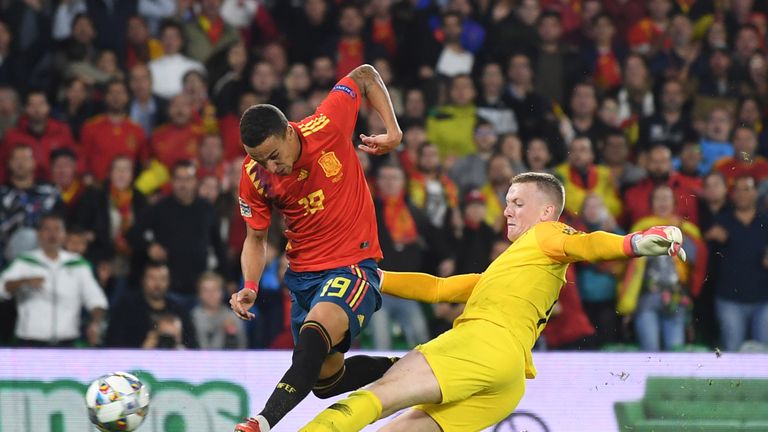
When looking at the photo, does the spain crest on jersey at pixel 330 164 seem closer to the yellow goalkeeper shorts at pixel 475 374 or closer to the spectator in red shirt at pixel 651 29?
the yellow goalkeeper shorts at pixel 475 374

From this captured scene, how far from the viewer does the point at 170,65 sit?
38.5 ft

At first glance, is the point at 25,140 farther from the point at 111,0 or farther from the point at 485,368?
the point at 485,368

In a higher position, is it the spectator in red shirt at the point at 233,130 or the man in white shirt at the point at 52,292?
the spectator in red shirt at the point at 233,130

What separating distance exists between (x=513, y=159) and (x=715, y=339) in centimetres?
233

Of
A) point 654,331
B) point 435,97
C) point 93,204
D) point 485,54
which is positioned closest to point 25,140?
point 93,204

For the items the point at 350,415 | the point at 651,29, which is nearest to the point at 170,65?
the point at 651,29

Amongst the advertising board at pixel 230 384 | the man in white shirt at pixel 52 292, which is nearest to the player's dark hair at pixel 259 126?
the advertising board at pixel 230 384

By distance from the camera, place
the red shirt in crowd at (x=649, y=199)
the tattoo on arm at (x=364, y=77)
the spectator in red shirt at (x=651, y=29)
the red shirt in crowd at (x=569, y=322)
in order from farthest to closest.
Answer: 1. the spectator in red shirt at (x=651, y=29)
2. the red shirt in crowd at (x=649, y=199)
3. the red shirt in crowd at (x=569, y=322)
4. the tattoo on arm at (x=364, y=77)

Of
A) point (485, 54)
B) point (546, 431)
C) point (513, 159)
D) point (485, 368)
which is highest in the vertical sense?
point (485, 54)

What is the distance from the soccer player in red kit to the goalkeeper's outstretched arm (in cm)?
9

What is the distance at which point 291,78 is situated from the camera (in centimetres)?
1161

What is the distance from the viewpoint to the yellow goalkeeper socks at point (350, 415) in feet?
18.6

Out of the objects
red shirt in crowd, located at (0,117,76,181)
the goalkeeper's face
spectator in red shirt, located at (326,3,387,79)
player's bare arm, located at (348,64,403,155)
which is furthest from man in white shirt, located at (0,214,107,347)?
the goalkeeper's face

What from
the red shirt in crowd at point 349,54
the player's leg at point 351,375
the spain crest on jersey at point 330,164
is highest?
the red shirt in crowd at point 349,54
